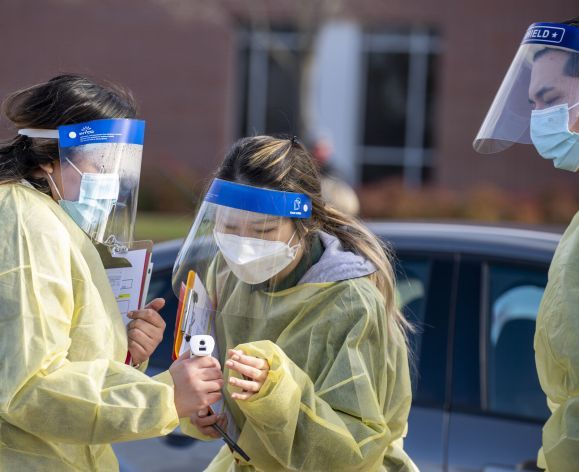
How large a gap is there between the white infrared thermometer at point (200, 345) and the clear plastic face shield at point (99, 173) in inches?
14.8

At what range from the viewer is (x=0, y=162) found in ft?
7.95

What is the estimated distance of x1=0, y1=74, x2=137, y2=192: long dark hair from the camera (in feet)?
7.93

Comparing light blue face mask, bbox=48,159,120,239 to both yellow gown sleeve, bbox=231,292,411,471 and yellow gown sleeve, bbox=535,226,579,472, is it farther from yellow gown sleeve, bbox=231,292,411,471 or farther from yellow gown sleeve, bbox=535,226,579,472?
yellow gown sleeve, bbox=535,226,579,472

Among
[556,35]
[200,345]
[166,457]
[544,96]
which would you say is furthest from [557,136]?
[166,457]

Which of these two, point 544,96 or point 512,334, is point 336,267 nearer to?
point 544,96

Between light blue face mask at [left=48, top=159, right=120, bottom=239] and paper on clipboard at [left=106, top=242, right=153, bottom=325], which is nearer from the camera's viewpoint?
light blue face mask at [left=48, top=159, right=120, bottom=239]

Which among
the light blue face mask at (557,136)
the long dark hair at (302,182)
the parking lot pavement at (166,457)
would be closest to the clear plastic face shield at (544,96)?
the light blue face mask at (557,136)

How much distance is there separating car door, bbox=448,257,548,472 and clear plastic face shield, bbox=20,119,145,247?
1525 mm

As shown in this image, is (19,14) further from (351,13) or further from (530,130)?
(530,130)

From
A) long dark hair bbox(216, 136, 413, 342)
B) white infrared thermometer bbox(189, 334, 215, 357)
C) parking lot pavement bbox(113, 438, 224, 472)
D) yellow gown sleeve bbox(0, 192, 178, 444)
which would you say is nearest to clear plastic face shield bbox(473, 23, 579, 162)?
long dark hair bbox(216, 136, 413, 342)

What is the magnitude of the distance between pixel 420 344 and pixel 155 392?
155 centimetres

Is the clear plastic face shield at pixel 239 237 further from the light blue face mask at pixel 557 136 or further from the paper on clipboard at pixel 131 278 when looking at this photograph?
the light blue face mask at pixel 557 136

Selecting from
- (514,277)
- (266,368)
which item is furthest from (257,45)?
(266,368)

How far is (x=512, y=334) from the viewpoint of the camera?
3580 millimetres
